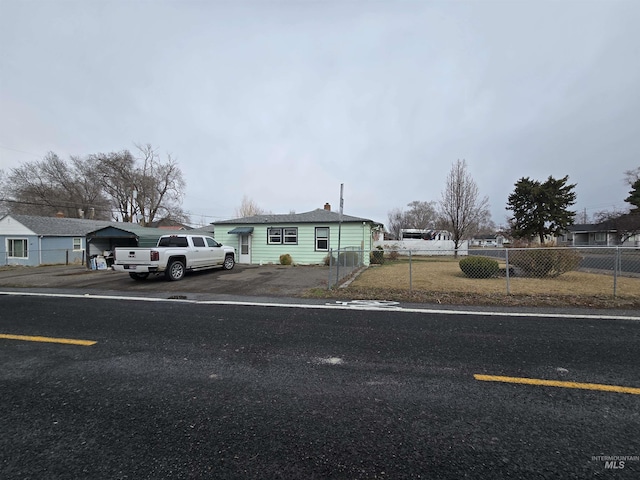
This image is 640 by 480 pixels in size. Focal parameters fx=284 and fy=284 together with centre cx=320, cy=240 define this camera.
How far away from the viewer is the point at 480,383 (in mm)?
3055

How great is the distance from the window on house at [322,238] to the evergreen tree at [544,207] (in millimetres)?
28440

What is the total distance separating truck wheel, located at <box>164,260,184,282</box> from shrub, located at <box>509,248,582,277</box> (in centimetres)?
1380

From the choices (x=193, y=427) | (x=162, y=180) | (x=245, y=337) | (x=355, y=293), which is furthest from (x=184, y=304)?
(x=162, y=180)

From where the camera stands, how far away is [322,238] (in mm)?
18062

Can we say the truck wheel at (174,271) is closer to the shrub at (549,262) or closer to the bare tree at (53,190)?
the shrub at (549,262)

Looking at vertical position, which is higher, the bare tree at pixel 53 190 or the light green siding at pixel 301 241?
the bare tree at pixel 53 190

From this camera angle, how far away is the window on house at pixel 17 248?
76.8ft

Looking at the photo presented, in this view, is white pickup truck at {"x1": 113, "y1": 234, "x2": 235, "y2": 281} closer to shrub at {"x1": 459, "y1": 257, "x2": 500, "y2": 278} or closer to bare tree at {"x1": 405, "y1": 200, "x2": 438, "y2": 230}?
shrub at {"x1": 459, "y1": 257, "x2": 500, "y2": 278}

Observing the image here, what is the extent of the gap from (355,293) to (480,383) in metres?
5.39

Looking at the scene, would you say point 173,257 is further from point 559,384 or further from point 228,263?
point 559,384

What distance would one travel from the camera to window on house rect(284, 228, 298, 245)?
1841 cm

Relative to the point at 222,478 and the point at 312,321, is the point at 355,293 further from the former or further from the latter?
the point at 222,478

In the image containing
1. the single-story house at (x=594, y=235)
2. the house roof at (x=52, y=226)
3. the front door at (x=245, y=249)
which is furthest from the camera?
the single-story house at (x=594, y=235)

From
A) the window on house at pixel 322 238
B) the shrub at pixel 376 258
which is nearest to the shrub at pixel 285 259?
the window on house at pixel 322 238
